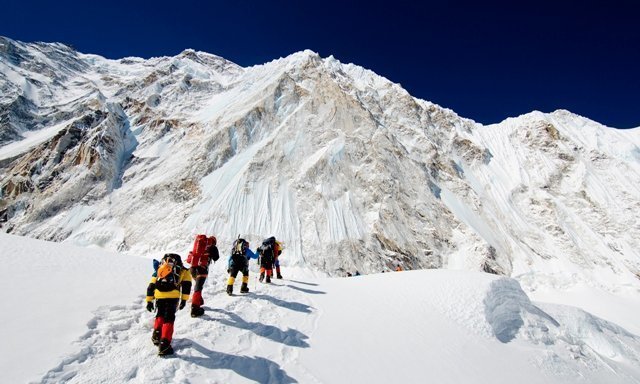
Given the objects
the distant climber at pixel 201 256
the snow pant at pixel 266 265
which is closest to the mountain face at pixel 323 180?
the snow pant at pixel 266 265

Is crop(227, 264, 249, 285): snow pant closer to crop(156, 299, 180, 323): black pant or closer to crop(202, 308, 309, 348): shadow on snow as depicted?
crop(202, 308, 309, 348): shadow on snow

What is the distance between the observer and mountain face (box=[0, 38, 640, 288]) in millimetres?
44125

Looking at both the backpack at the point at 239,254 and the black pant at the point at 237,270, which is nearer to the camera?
the black pant at the point at 237,270

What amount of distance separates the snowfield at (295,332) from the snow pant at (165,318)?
1.12ft

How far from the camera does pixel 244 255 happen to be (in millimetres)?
10586

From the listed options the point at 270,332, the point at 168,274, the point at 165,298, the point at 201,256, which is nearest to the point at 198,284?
the point at 201,256

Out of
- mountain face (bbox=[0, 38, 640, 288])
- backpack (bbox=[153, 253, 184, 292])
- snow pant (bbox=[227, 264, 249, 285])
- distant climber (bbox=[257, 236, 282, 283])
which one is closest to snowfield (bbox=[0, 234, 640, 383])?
snow pant (bbox=[227, 264, 249, 285])

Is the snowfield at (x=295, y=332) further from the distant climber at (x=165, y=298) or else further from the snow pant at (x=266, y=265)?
the snow pant at (x=266, y=265)

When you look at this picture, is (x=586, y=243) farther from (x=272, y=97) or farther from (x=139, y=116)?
(x=139, y=116)

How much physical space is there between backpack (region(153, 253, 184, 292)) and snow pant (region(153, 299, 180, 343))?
226 mm

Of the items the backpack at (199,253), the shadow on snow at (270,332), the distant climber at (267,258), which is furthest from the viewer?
the distant climber at (267,258)

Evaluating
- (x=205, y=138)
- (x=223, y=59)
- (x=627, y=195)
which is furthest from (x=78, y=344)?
(x=223, y=59)

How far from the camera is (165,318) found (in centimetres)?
633

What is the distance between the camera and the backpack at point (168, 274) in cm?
661
